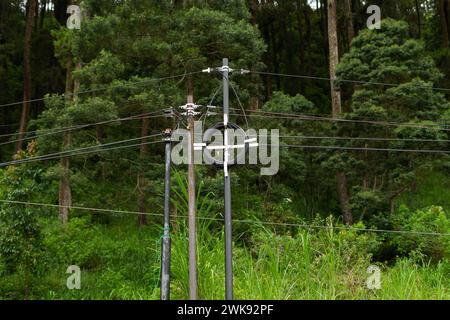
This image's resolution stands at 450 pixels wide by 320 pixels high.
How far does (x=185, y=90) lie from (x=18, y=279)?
748 centimetres

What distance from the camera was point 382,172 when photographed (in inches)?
701

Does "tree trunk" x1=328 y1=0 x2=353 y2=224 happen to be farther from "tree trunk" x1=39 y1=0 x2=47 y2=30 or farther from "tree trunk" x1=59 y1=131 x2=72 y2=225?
"tree trunk" x1=39 y1=0 x2=47 y2=30

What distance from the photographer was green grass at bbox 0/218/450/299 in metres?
10.3

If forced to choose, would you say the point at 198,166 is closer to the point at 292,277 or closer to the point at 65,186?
the point at 65,186

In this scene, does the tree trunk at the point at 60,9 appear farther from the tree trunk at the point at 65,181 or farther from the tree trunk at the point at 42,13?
the tree trunk at the point at 65,181

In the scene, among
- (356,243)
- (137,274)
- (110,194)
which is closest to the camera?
(356,243)

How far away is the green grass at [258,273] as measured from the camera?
1026cm

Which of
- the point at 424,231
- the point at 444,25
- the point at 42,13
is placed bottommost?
the point at 424,231

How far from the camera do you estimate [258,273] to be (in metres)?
10.6

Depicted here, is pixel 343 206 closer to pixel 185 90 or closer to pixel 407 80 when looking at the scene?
pixel 407 80

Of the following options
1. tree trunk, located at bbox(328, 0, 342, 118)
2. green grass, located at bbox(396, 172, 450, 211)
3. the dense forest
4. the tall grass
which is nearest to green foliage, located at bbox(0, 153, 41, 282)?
the dense forest

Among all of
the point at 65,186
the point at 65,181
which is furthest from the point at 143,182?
the point at 65,186

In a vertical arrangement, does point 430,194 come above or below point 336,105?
below

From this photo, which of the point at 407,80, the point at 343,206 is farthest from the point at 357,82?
the point at 343,206
